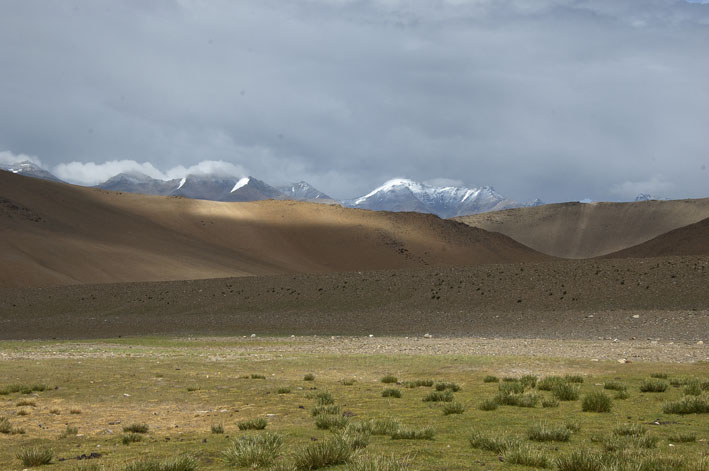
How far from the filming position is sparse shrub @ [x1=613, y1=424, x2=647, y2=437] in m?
9.01

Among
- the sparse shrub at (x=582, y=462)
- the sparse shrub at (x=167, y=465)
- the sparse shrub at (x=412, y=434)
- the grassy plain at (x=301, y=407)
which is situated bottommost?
the grassy plain at (x=301, y=407)

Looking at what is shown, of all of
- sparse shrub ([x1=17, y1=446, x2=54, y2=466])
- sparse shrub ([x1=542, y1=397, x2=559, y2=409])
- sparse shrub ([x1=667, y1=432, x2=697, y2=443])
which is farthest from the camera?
sparse shrub ([x1=542, y1=397, x2=559, y2=409])

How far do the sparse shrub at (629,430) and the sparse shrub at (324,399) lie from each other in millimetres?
5844

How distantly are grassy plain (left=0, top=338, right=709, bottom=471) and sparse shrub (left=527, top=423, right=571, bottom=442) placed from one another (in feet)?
0.17

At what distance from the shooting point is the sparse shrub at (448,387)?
14691 mm

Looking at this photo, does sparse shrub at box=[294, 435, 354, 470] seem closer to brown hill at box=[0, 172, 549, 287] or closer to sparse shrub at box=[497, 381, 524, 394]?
sparse shrub at box=[497, 381, 524, 394]

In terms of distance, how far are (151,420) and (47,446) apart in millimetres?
2295

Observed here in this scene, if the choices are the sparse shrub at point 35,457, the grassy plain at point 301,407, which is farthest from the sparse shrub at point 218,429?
the sparse shrub at point 35,457

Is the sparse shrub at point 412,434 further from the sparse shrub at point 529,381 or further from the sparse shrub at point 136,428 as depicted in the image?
the sparse shrub at point 529,381

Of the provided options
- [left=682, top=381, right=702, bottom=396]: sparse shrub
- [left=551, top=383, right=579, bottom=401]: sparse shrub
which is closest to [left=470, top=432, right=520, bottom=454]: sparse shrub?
[left=551, top=383, right=579, bottom=401]: sparse shrub

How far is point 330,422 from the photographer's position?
10.5 meters

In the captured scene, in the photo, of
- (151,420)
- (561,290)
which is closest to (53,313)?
(561,290)

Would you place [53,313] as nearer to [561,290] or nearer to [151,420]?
[561,290]

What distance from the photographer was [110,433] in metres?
10.5
